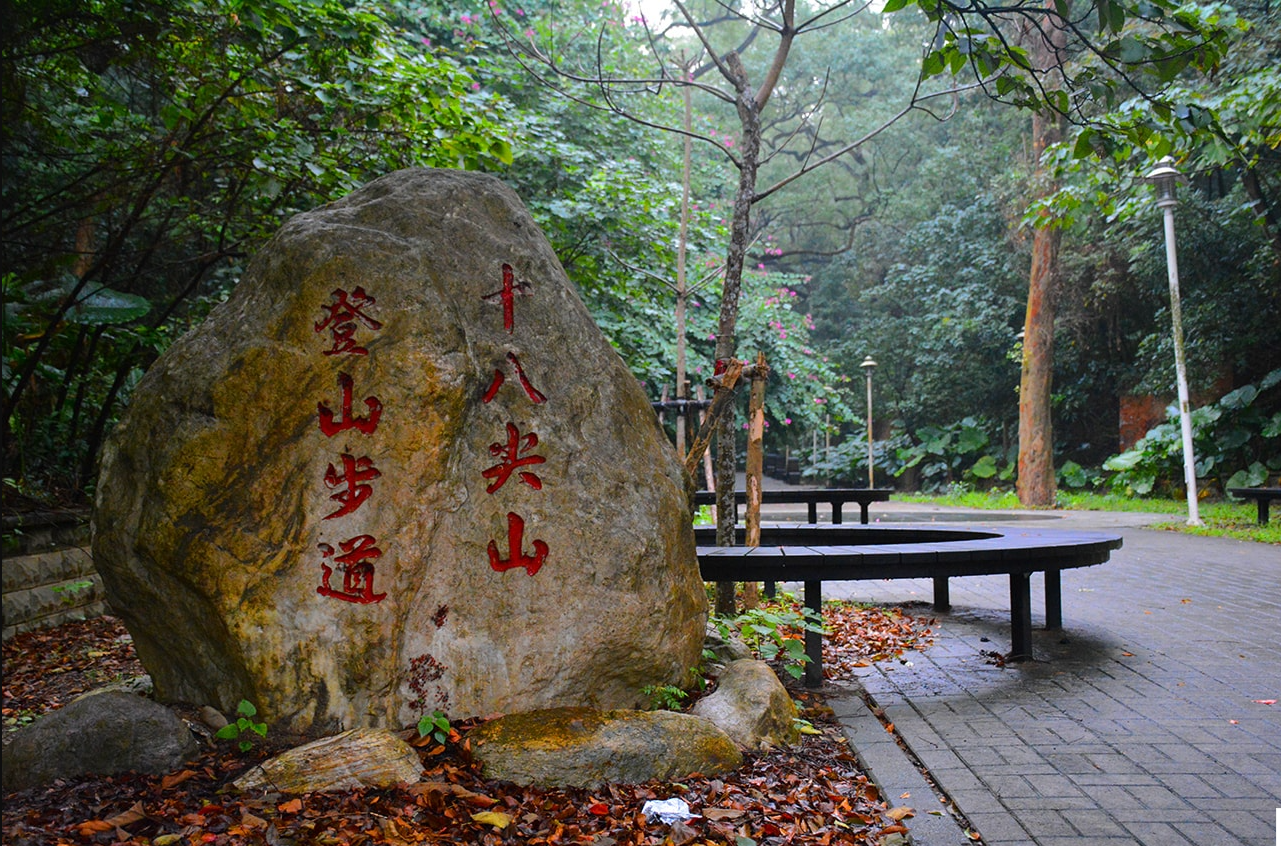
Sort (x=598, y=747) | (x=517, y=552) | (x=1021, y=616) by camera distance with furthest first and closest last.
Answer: (x=1021, y=616) < (x=517, y=552) < (x=598, y=747)

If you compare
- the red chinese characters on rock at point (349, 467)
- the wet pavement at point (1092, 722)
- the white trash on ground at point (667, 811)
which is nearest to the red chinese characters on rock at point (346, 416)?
the red chinese characters on rock at point (349, 467)

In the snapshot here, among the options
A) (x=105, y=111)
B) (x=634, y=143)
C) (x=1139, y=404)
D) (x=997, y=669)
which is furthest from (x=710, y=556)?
(x=1139, y=404)

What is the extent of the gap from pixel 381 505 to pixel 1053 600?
16.1 feet

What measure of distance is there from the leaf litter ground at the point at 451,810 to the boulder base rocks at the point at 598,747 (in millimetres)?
50

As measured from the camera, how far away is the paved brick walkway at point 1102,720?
339 cm

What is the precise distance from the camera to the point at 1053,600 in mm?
6617

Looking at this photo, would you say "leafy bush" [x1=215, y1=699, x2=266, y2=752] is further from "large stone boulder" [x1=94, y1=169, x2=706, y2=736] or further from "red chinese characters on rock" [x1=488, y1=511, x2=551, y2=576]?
"red chinese characters on rock" [x1=488, y1=511, x2=551, y2=576]

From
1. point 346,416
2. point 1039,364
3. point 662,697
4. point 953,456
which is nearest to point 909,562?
point 662,697

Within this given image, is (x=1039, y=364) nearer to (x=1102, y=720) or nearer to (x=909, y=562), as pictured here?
(x=909, y=562)

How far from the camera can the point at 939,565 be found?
5.23 meters

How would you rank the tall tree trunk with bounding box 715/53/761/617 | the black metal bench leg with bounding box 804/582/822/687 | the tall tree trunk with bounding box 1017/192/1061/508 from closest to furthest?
the black metal bench leg with bounding box 804/582/822/687, the tall tree trunk with bounding box 715/53/761/617, the tall tree trunk with bounding box 1017/192/1061/508

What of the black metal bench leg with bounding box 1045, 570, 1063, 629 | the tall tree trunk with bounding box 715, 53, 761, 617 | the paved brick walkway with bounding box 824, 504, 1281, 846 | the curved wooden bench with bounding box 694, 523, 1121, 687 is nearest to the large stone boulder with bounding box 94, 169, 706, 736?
the curved wooden bench with bounding box 694, 523, 1121, 687

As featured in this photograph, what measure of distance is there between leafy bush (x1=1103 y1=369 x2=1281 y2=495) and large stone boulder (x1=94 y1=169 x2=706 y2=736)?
16.0 m

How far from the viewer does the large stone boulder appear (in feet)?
12.1
